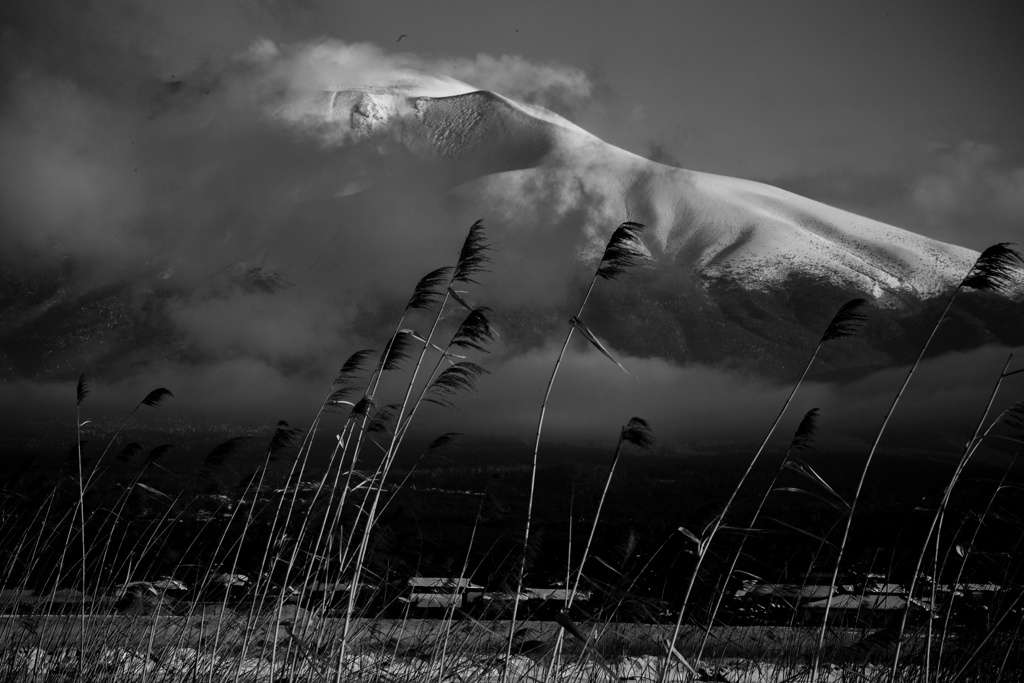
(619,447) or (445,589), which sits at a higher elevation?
(619,447)

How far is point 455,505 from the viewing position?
76062 mm

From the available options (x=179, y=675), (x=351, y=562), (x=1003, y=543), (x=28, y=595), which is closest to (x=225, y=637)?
(x=179, y=675)

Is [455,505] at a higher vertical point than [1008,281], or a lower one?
lower

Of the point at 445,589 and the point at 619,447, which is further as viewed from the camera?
the point at 445,589

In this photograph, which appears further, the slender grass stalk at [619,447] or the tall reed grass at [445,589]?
the tall reed grass at [445,589]

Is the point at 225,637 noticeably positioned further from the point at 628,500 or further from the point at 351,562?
the point at 628,500

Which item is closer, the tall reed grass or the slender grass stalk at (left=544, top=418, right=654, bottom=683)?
the slender grass stalk at (left=544, top=418, right=654, bottom=683)

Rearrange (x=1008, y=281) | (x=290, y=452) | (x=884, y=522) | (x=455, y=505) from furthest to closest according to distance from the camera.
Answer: (x=455, y=505) < (x=884, y=522) < (x=290, y=452) < (x=1008, y=281)

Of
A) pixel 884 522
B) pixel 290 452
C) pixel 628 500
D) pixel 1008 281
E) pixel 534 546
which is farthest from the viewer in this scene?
pixel 628 500

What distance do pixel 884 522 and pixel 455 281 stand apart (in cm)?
619

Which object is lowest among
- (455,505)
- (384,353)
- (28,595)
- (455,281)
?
(455,505)

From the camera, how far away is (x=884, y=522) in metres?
9.93

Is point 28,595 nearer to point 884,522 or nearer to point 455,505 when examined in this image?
point 884,522

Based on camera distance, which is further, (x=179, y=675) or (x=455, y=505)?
(x=455, y=505)
